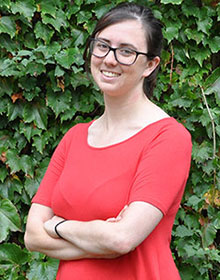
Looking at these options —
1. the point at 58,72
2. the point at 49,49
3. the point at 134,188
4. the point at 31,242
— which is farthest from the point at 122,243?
the point at 49,49

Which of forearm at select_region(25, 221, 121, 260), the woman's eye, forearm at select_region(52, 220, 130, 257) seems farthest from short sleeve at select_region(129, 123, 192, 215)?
the woman's eye

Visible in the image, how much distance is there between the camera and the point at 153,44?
1553 mm

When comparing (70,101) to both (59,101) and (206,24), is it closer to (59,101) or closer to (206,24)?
(59,101)

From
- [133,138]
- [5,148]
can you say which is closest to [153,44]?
[133,138]

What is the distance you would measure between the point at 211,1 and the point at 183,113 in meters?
0.63

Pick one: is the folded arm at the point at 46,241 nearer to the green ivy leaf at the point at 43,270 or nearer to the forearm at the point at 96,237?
the forearm at the point at 96,237

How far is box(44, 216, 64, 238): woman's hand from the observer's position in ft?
5.04

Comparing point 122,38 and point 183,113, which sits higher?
point 122,38

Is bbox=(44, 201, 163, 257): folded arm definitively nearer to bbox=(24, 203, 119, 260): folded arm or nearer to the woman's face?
bbox=(24, 203, 119, 260): folded arm

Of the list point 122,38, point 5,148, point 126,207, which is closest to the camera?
point 126,207

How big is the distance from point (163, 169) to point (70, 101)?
119cm

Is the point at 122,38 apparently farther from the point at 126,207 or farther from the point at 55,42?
the point at 55,42

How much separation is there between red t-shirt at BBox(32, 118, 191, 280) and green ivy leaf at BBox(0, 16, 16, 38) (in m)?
1.14

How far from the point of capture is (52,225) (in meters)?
1.55
